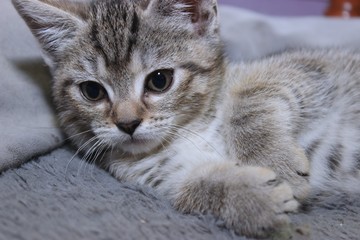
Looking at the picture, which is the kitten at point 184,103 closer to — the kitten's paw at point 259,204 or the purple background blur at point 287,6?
the kitten's paw at point 259,204

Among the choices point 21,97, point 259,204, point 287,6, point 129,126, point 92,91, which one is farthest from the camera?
point 287,6

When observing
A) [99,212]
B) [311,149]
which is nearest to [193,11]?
[311,149]

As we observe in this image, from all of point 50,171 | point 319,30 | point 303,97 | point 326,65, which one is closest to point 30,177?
point 50,171

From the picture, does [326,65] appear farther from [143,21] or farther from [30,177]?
[30,177]

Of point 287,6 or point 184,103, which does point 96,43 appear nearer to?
point 184,103

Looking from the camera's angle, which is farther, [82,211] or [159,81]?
[159,81]

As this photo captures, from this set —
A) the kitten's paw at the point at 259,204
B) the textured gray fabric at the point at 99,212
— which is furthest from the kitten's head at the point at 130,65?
the kitten's paw at the point at 259,204

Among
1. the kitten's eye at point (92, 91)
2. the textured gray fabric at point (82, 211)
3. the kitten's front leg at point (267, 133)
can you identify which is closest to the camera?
the textured gray fabric at point (82, 211)
